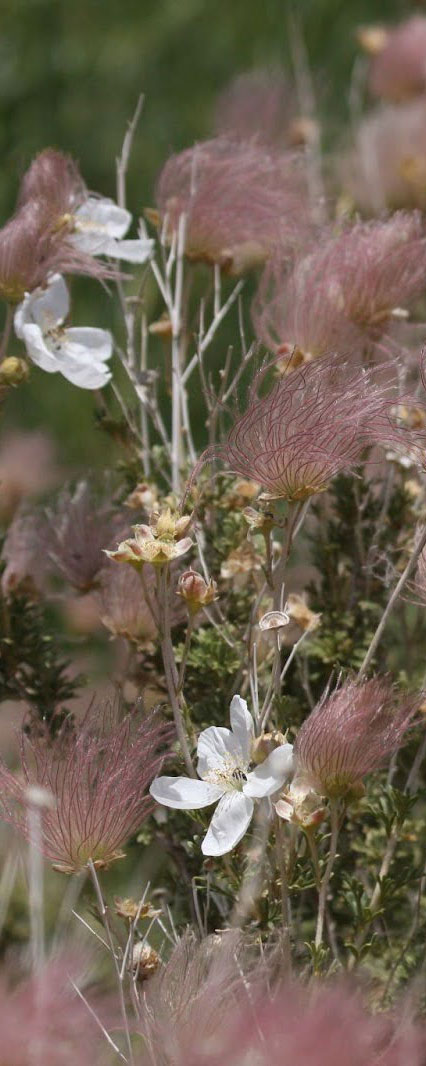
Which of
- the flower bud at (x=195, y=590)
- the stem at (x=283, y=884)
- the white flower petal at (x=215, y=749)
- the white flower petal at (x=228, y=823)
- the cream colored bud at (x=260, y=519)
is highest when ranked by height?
the cream colored bud at (x=260, y=519)

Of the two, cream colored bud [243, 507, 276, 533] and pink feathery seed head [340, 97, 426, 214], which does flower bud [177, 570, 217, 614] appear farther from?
pink feathery seed head [340, 97, 426, 214]

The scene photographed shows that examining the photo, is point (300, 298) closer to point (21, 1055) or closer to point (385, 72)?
point (21, 1055)

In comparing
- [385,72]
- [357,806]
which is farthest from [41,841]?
[385,72]

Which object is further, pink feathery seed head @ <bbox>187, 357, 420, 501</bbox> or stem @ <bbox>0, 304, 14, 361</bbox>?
stem @ <bbox>0, 304, 14, 361</bbox>

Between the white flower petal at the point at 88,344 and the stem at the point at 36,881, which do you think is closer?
the stem at the point at 36,881

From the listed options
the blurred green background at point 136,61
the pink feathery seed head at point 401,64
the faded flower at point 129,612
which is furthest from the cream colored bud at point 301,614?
the blurred green background at point 136,61

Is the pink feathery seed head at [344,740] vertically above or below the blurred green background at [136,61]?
above

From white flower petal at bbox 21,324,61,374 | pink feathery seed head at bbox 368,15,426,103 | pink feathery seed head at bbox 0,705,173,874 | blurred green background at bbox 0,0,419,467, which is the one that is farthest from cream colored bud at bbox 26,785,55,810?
blurred green background at bbox 0,0,419,467

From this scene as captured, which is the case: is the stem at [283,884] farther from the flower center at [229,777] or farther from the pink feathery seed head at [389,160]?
the pink feathery seed head at [389,160]
